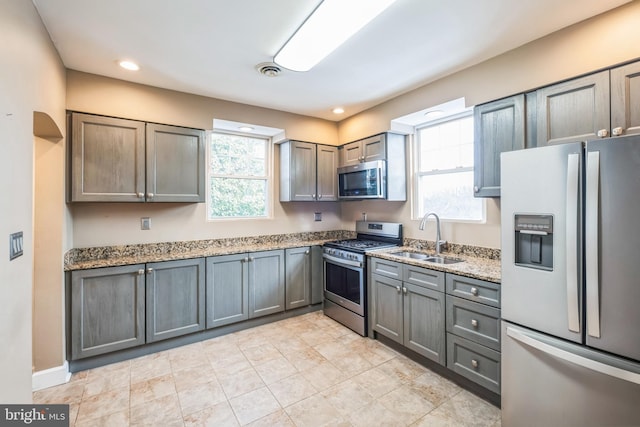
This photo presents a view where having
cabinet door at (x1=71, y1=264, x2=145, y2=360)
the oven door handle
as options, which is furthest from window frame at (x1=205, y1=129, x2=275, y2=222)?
cabinet door at (x1=71, y1=264, x2=145, y2=360)

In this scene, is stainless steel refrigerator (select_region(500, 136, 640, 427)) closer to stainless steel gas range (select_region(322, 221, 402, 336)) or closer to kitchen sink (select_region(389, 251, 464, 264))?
kitchen sink (select_region(389, 251, 464, 264))

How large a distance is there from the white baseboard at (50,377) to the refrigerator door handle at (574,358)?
10.7 feet

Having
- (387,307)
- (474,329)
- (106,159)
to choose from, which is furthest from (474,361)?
(106,159)

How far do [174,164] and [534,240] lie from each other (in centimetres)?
309

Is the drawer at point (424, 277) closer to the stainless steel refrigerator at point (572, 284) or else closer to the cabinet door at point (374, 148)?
the stainless steel refrigerator at point (572, 284)

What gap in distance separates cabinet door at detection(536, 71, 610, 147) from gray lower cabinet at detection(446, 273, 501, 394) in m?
1.10

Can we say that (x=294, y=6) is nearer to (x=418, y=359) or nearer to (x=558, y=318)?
(x=558, y=318)

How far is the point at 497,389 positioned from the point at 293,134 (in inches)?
132

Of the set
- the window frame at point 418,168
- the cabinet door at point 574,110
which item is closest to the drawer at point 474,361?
the window frame at point 418,168

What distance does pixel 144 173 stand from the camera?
2812 millimetres

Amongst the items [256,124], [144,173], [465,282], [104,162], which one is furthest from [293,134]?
[465,282]

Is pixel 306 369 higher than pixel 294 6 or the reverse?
the reverse

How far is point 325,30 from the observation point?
1.92 metres

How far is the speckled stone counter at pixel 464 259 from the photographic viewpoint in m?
2.13
